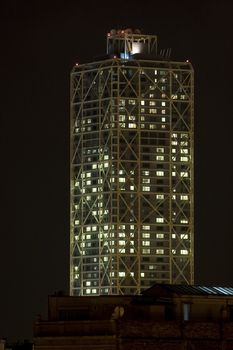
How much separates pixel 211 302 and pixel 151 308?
13.9 feet

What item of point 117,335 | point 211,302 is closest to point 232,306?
point 211,302

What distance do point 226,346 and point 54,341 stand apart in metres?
Result: 10.6

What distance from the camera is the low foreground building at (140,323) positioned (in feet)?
371

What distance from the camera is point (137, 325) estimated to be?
113 meters

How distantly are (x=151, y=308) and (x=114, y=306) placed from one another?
298cm

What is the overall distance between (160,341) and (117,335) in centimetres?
308

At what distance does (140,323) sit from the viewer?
113 meters

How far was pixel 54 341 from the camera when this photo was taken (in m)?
115

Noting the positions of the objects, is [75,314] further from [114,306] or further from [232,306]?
[232,306]

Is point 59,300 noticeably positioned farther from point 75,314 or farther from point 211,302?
point 211,302

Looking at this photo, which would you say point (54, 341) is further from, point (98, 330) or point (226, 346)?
point (226, 346)

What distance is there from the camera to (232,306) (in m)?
117

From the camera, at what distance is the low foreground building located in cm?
11300

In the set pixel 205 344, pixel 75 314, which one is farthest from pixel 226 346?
Result: pixel 75 314
